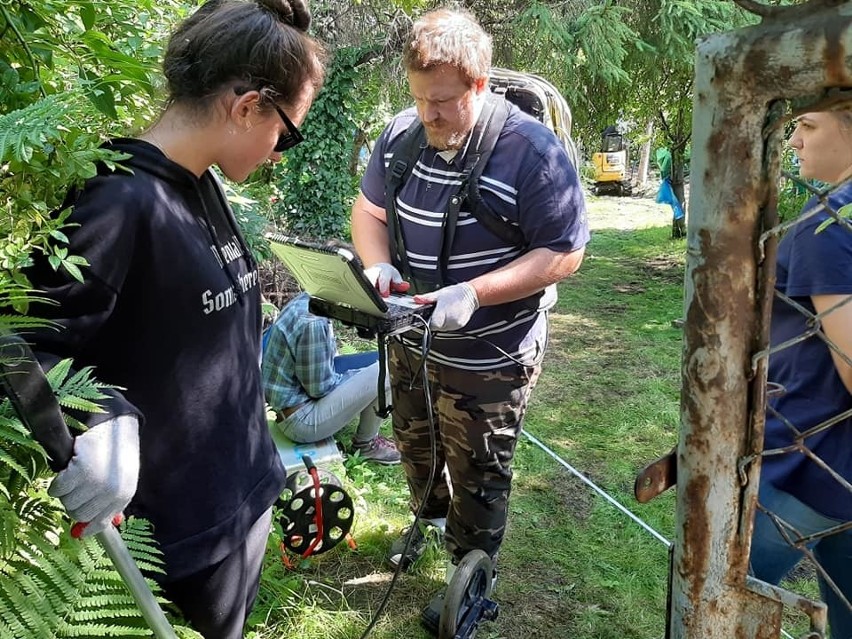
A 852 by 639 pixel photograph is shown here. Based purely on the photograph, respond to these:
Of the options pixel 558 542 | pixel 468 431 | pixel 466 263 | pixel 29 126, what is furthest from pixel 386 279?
pixel 558 542

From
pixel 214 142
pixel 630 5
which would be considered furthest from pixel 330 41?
pixel 214 142

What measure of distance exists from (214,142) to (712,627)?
1207mm

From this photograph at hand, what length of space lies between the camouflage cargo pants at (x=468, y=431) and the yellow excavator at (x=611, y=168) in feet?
49.9

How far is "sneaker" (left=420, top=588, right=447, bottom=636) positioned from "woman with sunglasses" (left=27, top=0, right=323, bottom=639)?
1.17 m

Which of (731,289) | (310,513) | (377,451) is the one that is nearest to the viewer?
(731,289)

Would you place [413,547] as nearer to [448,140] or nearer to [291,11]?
[448,140]

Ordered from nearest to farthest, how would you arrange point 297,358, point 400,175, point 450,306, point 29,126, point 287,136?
point 29,126 < point 287,136 < point 450,306 < point 400,175 < point 297,358

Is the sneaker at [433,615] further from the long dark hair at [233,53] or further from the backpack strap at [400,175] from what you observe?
the long dark hair at [233,53]

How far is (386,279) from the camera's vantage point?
90.4 inches

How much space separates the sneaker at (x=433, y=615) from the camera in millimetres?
2639

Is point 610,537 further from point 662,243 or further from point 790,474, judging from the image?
point 662,243

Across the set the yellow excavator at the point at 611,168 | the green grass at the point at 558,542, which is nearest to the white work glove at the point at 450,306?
the green grass at the point at 558,542

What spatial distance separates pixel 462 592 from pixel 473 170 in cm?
141

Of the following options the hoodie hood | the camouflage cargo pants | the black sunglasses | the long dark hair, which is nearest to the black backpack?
the camouflage cargo pants
